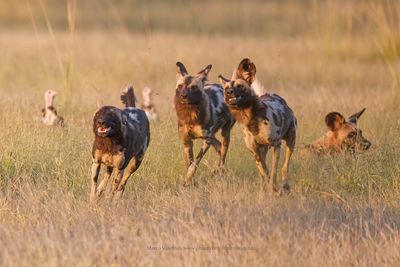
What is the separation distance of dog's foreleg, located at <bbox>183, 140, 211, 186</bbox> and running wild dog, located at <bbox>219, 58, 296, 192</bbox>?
0.52 metres

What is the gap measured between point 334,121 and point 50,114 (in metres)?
2.88

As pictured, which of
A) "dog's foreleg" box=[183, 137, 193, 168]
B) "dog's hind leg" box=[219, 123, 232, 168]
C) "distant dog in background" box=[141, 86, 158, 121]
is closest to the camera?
"dog's foreleg" box=[183, 137, 193, 168]

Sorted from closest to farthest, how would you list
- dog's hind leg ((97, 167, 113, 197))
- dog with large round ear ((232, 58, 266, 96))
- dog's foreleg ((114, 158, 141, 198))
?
dog's hind leg ((97, 167, 113, 197)) < dog's foreleg ((114, 158, 141, 198)) < dog with large round ear ((232, 58, 266, 96))

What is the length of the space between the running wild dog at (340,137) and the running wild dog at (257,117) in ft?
3.34

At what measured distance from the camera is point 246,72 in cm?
898

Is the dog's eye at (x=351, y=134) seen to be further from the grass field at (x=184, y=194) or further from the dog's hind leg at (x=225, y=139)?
the dog's hind leg at (x=225, y=139)

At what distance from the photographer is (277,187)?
8.95 metres

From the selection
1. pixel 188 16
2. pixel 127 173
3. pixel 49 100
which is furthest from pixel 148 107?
pixel 188 16

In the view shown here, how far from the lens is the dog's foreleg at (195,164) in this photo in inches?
347

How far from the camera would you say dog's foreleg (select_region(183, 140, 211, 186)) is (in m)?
8.82

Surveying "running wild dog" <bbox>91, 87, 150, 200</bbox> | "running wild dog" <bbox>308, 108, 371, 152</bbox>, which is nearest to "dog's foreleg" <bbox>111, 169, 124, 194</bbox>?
"running wild dog" <bbox>91, 87, 150, 200</bbox>

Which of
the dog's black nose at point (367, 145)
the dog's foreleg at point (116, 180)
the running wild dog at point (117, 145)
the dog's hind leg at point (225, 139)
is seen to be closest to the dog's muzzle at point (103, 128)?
the running wild dog at point (117, 145)

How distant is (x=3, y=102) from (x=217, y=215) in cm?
489

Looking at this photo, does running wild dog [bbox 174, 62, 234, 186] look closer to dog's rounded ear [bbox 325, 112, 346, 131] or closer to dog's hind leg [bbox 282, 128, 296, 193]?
dog's hind leg [bbox 282, 128, 296, 193]
